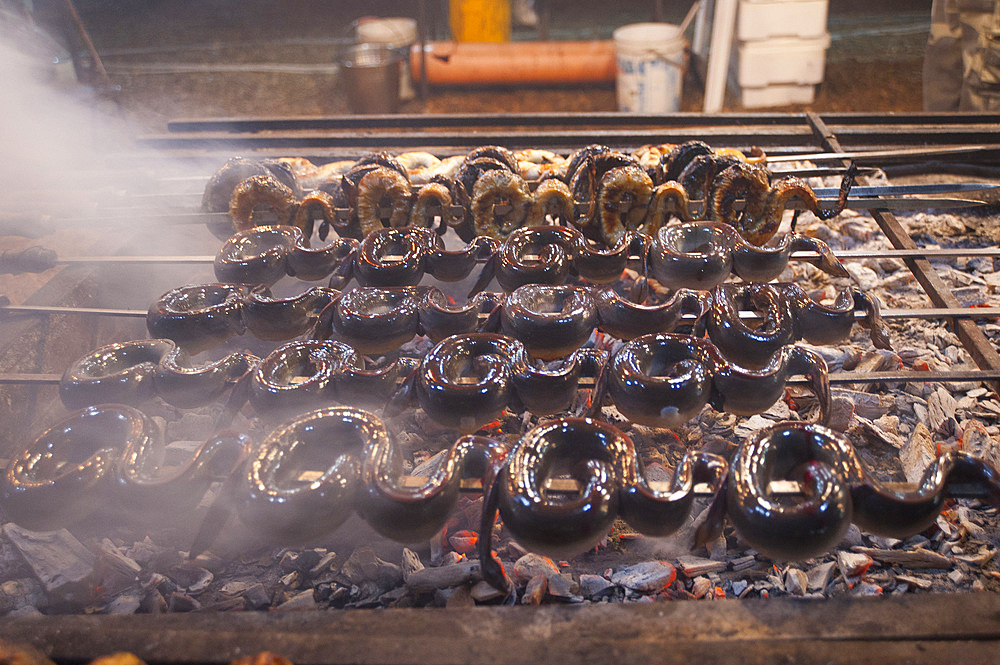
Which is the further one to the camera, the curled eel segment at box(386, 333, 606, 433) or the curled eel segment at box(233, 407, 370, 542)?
the curled eel segment at box(386, 333, 606, 433)

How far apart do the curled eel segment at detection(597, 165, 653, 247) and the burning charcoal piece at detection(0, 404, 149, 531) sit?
90.1 inches

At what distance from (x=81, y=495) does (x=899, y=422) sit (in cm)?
347

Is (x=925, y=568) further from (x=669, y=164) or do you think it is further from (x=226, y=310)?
(x=226, y=310)

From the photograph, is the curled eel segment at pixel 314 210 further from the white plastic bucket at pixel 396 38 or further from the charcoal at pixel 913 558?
the white plastic bucket at pixel 396 38

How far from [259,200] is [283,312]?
3.61 feet

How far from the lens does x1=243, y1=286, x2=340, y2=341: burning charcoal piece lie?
2.52 m

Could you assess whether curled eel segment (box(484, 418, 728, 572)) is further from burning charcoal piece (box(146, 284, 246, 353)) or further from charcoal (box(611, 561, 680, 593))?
burning charcoal piece (box(146, 284, 246, 353))

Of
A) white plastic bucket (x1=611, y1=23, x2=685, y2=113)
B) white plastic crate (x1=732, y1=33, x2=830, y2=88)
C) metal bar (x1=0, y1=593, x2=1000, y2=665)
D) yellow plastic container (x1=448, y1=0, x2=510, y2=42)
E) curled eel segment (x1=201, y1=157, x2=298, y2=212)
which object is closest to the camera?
metal bar (x1=0, y1=593, x2=1000, y2=665)

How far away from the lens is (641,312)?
240 centimetres

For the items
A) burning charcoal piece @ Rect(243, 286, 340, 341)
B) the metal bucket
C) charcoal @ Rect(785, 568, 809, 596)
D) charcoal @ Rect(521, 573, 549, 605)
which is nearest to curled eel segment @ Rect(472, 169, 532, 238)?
burning charcoal piece @ Rect(243, 286, 340, 341)

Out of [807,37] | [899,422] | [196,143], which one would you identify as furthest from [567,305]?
[807,37]

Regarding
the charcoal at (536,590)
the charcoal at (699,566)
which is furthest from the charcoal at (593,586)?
the charcoal at (699,566)

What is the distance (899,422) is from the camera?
3096 mm

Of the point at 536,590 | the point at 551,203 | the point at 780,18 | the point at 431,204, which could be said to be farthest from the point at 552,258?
the point at 780,18
